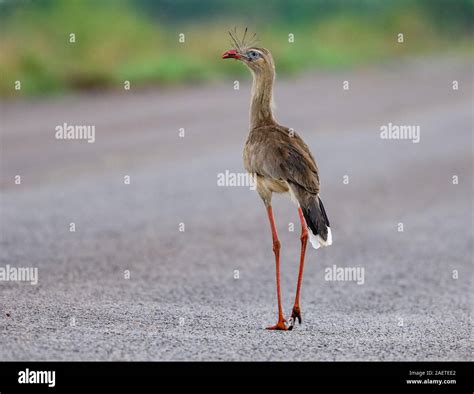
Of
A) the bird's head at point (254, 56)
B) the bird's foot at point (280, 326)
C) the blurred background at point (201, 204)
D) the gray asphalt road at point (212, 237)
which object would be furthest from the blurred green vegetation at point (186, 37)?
the bird's foot at point (280, 326)

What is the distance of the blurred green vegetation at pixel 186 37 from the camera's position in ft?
74.6

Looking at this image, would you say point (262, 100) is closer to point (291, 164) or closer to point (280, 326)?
point (291, 164)

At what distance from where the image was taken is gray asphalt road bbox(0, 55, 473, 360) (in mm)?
6426

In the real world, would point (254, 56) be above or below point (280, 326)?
above

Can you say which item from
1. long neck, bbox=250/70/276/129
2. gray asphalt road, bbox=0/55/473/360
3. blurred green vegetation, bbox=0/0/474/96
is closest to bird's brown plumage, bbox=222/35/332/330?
long neck, bbox=250/70/276/129

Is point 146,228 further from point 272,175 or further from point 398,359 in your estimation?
point 398,359

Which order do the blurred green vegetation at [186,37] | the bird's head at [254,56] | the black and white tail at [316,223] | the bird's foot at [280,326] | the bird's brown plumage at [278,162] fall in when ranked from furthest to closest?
the blurred green vegetation at [186,37]
the bird's head at [254,56]
the bird's foot at [280,326]
the bird's brown plumage at [278,162]
the black and white tail at [316,223]

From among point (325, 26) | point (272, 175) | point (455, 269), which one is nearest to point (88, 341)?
point (272, 175)

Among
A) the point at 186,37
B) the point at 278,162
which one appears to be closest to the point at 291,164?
the point at 278,162

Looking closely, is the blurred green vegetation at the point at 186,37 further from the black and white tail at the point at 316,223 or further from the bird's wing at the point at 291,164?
the black and white tail at the point at 316,223

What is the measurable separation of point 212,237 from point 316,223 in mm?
4404

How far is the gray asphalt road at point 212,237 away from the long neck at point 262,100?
4.50ft

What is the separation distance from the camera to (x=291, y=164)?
666cm

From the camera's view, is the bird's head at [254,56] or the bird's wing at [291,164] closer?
the bird's wing at [291,164]
